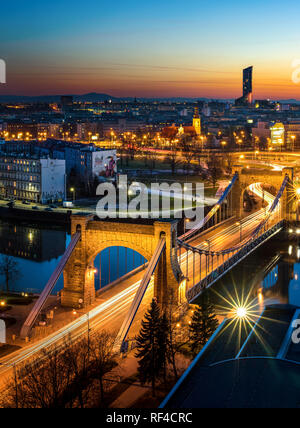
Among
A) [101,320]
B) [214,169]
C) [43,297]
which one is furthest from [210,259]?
[214,169]

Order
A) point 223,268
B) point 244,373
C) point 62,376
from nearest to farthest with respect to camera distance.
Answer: point 244,373 < point 62,376 < point 223,268

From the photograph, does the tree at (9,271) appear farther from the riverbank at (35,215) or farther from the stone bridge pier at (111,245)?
the riverbank at (35,215)

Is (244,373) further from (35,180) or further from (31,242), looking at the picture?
(35,180)

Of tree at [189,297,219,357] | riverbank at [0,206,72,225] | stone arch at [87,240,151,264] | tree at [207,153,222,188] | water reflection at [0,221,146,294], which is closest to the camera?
tree at [189,297,219,357]

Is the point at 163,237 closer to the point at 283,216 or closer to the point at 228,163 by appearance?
the point at 283,216

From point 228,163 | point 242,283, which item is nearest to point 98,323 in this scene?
point 242,283

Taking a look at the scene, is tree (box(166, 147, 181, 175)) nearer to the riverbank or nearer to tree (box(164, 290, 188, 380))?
the riverbank

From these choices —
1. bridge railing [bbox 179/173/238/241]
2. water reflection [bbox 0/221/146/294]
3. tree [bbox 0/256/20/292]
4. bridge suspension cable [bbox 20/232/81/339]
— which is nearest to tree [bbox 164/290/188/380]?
bridge suspension cable [bbox 20/232/81/339]

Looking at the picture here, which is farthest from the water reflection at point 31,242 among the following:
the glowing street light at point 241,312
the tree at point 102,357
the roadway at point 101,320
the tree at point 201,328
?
the tree at point 102,357
